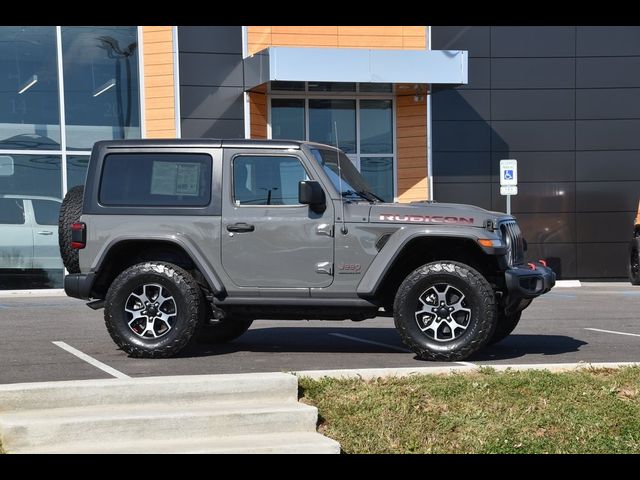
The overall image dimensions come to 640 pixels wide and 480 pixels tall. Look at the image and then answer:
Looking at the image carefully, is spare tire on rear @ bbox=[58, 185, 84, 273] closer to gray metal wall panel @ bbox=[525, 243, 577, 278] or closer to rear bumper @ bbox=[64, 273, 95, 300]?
rear bumper @ bbox=[64, 273, 95, 300]

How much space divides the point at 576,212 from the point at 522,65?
363 cm

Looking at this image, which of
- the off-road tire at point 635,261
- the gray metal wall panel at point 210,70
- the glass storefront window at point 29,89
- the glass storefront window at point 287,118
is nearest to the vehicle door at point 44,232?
the glass storefront window at point 29,89

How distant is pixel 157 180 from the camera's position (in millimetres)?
9117

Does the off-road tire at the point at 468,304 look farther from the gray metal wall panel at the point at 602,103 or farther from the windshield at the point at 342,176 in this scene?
the gray metal wall panel at the point at 602,103

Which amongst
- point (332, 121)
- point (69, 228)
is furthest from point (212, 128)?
point (69, 228)

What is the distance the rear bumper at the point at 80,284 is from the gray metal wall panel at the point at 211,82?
11.5 metres

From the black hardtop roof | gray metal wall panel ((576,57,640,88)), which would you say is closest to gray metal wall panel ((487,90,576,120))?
gray metal wall panel ((576,57,640,88))

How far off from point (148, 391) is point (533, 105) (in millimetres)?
17740

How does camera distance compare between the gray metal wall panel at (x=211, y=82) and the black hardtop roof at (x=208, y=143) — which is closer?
the black hardtop roof at (x=208, y=143)

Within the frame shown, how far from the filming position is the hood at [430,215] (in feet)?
28.3

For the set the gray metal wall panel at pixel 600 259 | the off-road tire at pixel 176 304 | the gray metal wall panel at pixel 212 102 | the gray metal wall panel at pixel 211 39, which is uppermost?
the gray metal wall panel at pixel 211 39

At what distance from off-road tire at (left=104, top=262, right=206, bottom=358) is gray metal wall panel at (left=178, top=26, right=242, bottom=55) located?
12.1m

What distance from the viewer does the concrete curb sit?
7.57 m
